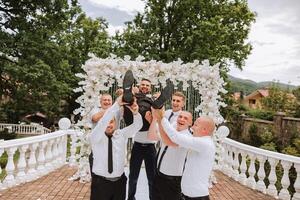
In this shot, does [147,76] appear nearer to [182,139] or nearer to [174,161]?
[174,161]

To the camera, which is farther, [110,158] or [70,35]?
[70,35]

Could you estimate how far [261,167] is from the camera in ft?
22.5

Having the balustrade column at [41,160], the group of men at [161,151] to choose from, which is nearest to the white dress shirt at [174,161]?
the group of men at [161,151]

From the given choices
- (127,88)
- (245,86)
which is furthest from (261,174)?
(245,86)

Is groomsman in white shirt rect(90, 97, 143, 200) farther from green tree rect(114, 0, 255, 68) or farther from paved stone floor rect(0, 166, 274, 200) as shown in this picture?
green tree rect(114, 0, 255, 68)

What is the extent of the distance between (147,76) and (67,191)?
3055 millimetres

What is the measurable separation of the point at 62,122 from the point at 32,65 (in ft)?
24.6

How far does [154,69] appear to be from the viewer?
8.18 m

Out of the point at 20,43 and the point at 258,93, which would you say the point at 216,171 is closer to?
the point at 20,43

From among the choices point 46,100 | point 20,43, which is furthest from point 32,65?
point 46,100

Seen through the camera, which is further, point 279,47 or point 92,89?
point 279,47

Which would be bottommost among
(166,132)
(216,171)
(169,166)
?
(216,171)

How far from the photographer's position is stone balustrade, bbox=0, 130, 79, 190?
6.34 metres

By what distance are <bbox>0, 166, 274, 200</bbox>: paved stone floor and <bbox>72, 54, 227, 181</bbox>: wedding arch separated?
49 centimetres
